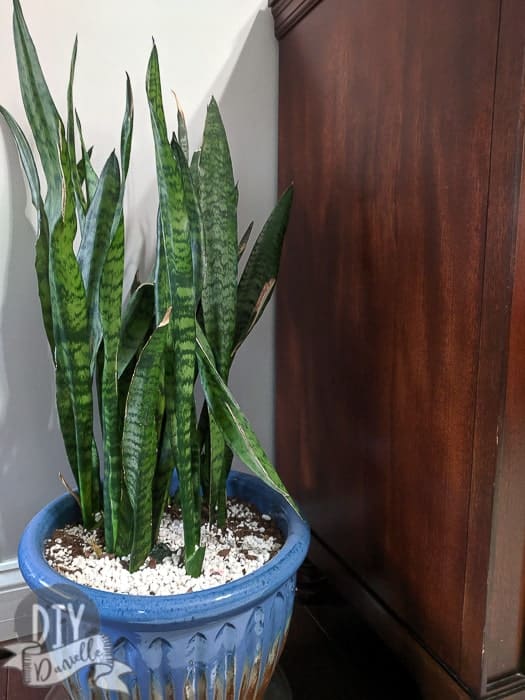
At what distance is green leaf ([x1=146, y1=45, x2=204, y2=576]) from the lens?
61 cm

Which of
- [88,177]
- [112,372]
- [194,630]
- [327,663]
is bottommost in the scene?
[327,663]

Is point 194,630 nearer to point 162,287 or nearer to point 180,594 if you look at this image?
point 180,594

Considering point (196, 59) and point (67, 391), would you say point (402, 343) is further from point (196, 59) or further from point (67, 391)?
point (196, 59)

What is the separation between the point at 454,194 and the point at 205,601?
53 centimetres

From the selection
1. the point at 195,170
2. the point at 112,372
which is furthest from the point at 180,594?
the point at 195,170

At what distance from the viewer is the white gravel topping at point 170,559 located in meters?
0.68

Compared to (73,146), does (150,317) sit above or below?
below

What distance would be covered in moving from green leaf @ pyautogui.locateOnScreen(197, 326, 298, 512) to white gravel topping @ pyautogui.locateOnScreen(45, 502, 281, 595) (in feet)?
0.47

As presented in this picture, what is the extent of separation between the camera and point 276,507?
0.83 meters

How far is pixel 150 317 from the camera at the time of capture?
0.78 meters

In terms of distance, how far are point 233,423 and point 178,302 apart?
145 mm

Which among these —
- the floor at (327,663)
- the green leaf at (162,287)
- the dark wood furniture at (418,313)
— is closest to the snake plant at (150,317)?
the green leaf at (162,287)

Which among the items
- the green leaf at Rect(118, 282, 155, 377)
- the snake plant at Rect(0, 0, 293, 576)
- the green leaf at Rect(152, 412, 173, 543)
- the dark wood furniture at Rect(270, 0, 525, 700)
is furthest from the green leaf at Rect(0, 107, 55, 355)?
the dark wood furniture at Rect(270, 0, 525, 700)

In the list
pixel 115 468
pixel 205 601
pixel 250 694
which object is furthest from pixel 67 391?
pixel 250 694
